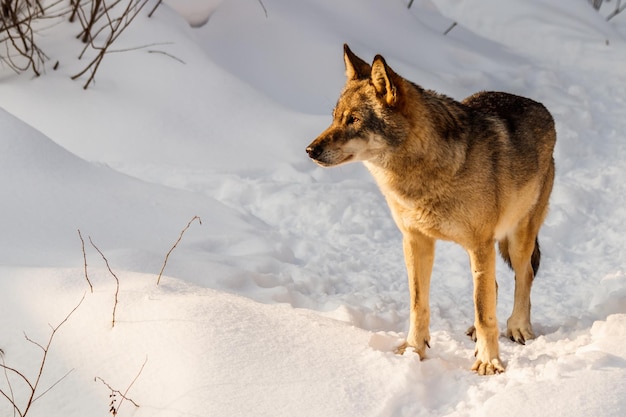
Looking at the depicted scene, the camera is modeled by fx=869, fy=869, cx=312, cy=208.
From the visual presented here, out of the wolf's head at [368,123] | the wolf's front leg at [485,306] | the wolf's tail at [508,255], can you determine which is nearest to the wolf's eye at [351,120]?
the wolf's head at [368,123]

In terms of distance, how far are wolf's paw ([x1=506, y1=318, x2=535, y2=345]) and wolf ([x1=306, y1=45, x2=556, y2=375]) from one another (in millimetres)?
621

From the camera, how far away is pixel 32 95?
7.98 m

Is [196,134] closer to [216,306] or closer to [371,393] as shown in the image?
[216,306]

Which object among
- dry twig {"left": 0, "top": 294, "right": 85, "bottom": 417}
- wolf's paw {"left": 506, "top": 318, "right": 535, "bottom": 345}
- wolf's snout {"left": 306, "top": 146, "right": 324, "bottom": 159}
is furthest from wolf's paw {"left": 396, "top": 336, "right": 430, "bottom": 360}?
dry twig {"left": 0, "top": 294, "right": 85, "bottom": 417}

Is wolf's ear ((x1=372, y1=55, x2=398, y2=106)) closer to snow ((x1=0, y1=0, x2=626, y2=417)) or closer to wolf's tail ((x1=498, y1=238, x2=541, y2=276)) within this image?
snow ((x1=0, y1=0, x2=626, y2=417))

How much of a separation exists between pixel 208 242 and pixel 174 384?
2.32 m

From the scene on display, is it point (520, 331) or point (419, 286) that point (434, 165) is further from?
point (520, 331)

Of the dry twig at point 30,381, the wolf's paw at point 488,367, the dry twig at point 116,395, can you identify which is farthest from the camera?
the wolf's paw at point 488,367

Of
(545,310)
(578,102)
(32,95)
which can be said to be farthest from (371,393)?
(578,102)

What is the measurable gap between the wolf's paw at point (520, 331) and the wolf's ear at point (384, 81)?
1.72 metres

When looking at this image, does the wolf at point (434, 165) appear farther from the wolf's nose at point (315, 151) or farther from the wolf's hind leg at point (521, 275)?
the wolf's hind leg at point (521, 275)

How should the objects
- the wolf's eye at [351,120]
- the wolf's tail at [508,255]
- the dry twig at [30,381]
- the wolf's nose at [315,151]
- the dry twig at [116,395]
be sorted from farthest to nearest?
1. the wolf's tail at [508,255]
2. the wolf's eye at [351,120]
3. the wolf's nose at [315,151]
4. the dry twig at [30,381]
5. the dry twig at [116,395]

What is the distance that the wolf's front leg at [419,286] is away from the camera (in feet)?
14.5

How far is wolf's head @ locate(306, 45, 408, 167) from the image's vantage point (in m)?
3.89
